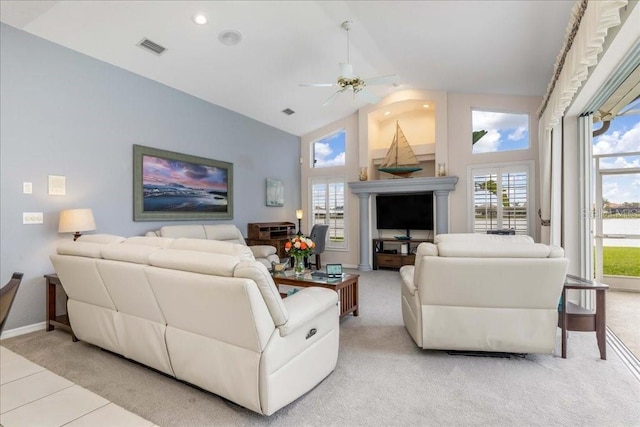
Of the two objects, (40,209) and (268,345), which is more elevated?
(40,209)

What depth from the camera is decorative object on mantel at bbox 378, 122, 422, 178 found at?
648 centimetres

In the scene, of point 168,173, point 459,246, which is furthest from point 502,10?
point 168,173

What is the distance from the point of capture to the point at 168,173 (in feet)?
15.7

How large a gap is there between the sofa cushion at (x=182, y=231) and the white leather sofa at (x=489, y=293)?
Answer: 11.7 ft

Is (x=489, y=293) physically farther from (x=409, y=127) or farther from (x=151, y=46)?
(x=409, y=127)

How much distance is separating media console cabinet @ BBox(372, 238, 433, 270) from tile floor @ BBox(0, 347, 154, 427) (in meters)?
5.43

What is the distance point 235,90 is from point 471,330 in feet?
15.8

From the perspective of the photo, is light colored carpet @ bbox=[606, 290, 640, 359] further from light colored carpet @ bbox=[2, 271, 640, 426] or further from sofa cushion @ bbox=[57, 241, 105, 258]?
sofa cushion @ bbox=[57, 241, 105, 258]

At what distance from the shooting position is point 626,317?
3.56 metres

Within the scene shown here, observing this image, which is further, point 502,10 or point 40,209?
point 40,209

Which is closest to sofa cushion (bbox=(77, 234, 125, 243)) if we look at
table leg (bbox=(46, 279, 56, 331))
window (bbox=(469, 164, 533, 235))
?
table leg (bbox=(46, 279, 56, 331))

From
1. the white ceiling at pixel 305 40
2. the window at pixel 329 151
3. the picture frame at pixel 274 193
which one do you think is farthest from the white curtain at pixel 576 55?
the picture frame at pixel 274 193

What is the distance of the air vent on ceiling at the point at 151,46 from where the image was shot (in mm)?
3824

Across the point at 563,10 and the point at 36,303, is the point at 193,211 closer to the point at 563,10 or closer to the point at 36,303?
the point at 36,303
